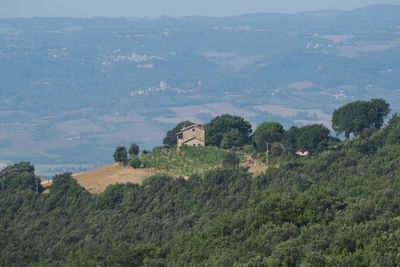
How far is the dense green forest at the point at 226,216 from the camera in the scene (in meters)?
26.0

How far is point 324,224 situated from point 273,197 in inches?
169

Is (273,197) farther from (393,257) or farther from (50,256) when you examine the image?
(50,256)

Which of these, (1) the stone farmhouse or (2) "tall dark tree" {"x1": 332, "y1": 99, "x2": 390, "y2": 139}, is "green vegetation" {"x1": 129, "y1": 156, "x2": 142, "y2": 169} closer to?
(1) the stone farmhouse

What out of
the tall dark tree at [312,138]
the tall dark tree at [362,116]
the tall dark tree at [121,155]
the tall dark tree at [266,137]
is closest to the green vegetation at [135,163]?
the tall dark tree at [121,155]

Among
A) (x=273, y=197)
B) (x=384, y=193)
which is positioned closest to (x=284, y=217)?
(x=273, y=197)

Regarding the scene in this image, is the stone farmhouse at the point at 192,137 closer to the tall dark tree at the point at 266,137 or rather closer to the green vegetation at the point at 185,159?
the green vegetation at the point at 185,159

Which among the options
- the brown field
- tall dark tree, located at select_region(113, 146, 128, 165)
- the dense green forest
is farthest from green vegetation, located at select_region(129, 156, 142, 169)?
the dense green forest

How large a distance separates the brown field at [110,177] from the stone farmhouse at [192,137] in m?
7.81

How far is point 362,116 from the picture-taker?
71.8m

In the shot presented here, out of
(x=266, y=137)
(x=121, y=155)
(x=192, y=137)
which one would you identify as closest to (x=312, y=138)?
(x=266, y=137)

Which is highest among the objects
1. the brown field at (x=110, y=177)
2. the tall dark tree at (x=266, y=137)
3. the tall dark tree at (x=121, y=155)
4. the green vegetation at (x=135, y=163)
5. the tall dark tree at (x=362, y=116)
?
the tall dark tree at (x=362, y=116)

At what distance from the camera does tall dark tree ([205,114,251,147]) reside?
76.4 metres

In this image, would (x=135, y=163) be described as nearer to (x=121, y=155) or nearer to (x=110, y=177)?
(x=121, y=155)

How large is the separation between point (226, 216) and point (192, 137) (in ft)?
135
